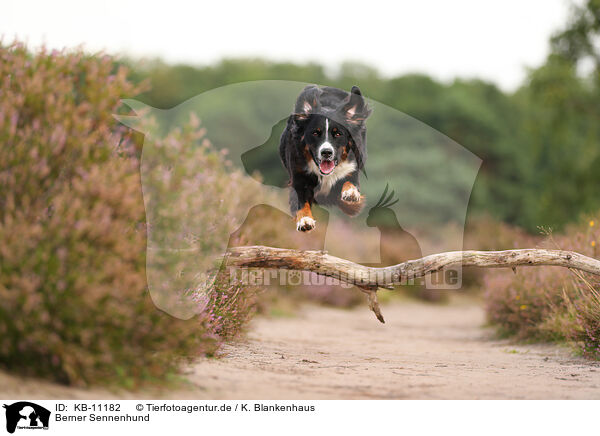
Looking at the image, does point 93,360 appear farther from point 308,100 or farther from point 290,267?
point 308,100

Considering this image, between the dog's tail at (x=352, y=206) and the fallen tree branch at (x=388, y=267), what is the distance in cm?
112

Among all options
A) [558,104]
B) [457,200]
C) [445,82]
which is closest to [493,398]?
[558,104]

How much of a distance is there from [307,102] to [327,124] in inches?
13.0

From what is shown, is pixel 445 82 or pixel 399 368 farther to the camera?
pixel 445 82

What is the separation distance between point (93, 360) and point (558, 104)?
16.9m

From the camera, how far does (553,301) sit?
294 inches

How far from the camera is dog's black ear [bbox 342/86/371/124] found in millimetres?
6035

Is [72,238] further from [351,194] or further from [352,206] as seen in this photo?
[352,206]

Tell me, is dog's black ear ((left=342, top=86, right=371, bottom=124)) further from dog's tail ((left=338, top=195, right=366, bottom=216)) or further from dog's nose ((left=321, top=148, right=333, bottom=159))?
dog's tail ((left=338, top=195, right=366, bottom=216))

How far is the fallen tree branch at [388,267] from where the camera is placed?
5.41 metres

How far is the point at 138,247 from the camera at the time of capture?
388cm

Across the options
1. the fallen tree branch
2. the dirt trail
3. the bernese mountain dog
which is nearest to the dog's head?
the bernese mountain dog
